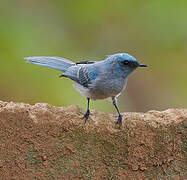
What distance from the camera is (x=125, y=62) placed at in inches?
167

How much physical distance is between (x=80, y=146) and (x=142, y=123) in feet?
1.51

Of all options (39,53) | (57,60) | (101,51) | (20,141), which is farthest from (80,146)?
(101,51)

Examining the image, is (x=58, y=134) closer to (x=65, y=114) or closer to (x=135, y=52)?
(x=65, y=114)

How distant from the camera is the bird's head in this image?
4.18 m

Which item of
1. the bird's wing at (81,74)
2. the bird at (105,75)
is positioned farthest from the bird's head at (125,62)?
the bird's wing at (81,74)

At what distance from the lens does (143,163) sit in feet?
11.9

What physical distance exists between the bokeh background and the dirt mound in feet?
5.35

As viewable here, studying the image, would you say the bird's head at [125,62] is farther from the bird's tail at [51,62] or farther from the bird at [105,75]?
the bird's tail at [51,62]

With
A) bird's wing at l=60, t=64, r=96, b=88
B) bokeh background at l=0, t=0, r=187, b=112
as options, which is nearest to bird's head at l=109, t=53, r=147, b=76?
bird's wing at l=60, t=64, r=96, b=88

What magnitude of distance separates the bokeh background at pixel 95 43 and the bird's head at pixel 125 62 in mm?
1019

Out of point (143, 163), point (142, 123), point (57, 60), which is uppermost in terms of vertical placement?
point (57, 60)

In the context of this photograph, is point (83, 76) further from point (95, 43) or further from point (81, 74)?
point (95, 43)

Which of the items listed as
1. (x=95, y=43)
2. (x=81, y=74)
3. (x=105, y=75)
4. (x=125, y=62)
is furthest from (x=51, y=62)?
(x=95, y=43)

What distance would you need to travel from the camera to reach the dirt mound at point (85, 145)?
3443 mm
